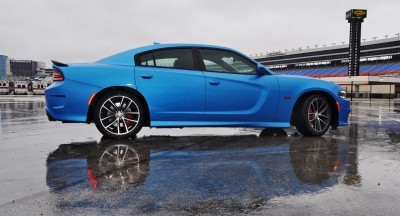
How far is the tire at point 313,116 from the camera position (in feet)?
20.2

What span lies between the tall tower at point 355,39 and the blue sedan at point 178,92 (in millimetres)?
75621

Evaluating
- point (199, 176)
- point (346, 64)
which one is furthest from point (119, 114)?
point (346, 64)

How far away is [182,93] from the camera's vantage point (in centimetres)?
A: 562

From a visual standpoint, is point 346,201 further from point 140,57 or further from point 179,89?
point 140,57

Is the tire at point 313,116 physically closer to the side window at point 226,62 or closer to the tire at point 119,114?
the side window at point 226,62

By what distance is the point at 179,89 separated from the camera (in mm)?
5621

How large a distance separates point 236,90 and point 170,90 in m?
1.04

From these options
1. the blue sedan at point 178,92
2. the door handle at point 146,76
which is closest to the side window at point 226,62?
the blue sedan at point 178,92

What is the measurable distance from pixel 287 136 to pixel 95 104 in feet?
10.3

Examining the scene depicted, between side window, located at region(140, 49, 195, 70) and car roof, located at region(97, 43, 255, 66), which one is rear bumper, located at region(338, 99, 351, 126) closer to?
side window, located at region(140, 49, 195, 70)

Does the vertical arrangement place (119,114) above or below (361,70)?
below

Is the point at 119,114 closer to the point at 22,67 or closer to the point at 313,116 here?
the point at 313,116

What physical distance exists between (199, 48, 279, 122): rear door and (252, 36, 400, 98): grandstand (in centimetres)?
4827

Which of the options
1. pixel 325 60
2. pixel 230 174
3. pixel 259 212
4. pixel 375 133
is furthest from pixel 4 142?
pixel 325 60
